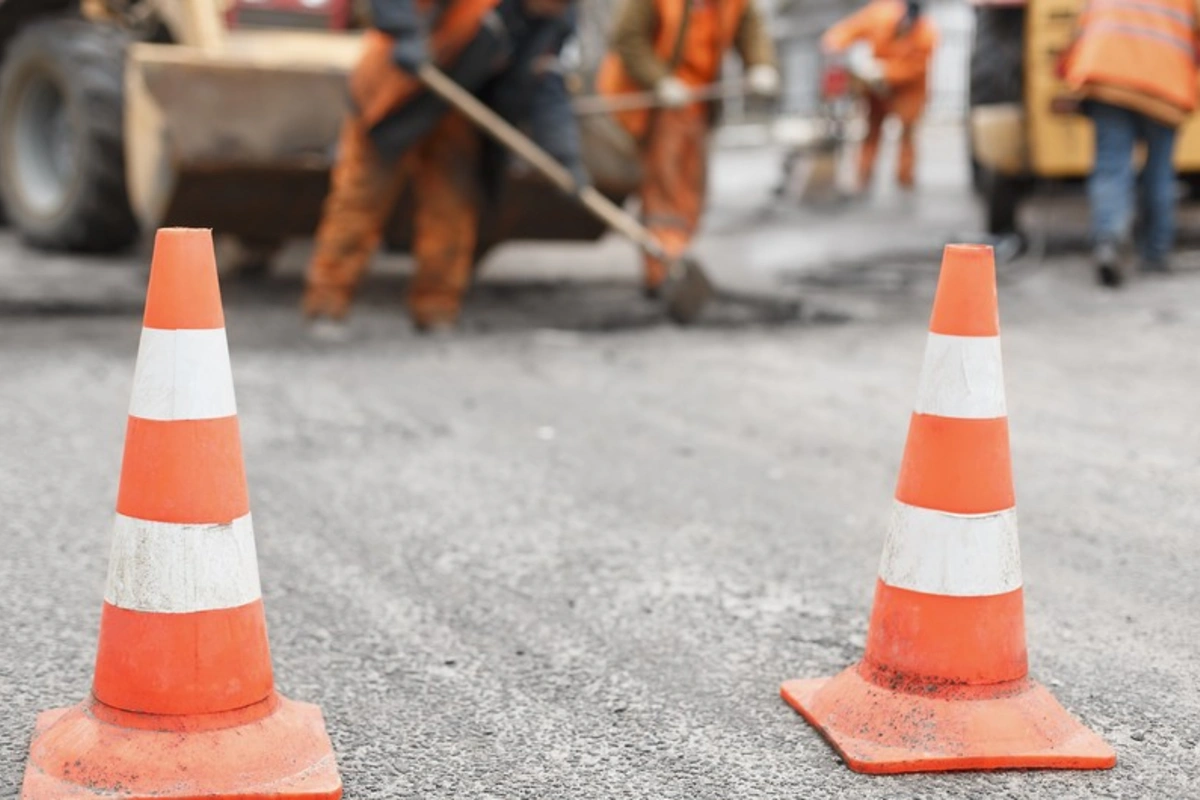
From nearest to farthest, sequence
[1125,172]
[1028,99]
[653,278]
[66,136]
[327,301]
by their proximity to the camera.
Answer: [327,301] < [1125,172] < [653,278] < [1028,99] < [66,136]

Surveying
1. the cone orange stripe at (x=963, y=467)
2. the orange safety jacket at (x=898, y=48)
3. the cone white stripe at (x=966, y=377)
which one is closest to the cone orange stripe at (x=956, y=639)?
the cone orange stripe at (x=963, y=467)

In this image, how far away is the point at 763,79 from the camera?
23.6ft

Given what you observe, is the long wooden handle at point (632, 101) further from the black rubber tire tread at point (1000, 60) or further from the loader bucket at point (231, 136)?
the black rubber tire tread at point (1000, 60)

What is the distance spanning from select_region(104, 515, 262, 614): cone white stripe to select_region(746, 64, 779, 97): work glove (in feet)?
18.0

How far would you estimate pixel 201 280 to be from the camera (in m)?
2.08

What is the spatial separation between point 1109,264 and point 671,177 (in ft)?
6.37

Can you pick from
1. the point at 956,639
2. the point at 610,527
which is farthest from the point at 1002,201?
the point at 956,639

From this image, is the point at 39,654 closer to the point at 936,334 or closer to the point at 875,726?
the point at 875,726

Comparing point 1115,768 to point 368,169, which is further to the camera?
point 368,169

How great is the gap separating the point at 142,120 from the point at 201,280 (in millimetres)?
4165

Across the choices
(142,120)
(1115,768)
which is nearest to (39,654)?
(1115,768)

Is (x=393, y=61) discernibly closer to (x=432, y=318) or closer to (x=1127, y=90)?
(x=432, y=318)

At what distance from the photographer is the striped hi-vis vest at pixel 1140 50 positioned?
21.0 ft

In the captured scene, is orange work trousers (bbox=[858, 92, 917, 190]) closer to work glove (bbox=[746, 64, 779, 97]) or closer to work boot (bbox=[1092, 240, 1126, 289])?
work glove (bbox=[746, 64, 779, 97])
